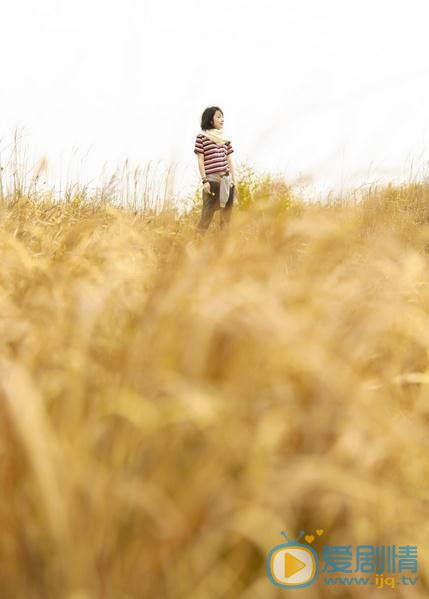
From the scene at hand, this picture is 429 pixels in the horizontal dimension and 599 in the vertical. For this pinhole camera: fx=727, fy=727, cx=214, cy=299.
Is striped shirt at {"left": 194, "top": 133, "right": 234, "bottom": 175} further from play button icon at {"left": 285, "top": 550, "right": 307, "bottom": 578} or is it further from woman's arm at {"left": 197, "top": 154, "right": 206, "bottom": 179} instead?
play button icon at {"left": 285, "top": 550, "right": 307, "bottom": 578}

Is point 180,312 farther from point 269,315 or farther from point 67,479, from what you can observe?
point 67,479

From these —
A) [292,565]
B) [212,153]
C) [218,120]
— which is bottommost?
[292,565]

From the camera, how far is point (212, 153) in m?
8.12

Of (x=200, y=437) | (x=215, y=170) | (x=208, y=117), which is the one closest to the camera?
(x=200, y=437)

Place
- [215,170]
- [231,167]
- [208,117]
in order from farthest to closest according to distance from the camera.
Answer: [208,117] → [231,167] → [215,170]

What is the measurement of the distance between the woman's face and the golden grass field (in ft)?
22.1

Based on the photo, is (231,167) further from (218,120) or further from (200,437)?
(200,437)

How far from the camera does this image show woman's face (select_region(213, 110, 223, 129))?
27.4ft

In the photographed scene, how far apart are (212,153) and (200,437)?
694cm

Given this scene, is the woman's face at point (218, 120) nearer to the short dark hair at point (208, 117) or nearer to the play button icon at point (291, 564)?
the short dark hair at point (208, 117)

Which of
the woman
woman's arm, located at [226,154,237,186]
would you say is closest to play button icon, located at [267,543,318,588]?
the woman

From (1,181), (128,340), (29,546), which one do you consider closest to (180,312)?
(128,340)

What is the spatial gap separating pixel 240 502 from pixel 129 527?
212 millimetres

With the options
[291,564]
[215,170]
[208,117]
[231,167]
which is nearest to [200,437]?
[291,564]
